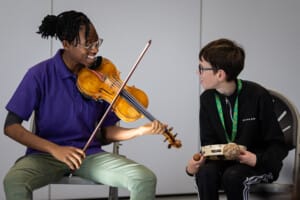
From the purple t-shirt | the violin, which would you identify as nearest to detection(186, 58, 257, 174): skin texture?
the violin

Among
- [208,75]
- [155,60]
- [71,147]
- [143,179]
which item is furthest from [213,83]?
[155,60]

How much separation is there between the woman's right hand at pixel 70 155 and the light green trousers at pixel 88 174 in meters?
0.11

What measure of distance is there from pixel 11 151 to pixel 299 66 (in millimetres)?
2051

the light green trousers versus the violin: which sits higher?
the violin

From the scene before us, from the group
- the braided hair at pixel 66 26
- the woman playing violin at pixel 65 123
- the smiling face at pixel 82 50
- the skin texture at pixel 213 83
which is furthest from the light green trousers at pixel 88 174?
the braided hair at pixel 66 26

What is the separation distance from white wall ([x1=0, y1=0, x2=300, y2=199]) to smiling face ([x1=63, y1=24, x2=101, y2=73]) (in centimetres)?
108

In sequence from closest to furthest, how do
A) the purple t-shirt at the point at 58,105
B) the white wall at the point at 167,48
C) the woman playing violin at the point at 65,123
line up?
the woman playing violin at the point at 65,123, the purple t-shirt at the point at 58,105, the white wall at the point at 167,48

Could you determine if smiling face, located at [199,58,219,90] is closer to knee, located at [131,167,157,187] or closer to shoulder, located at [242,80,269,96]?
shoulder, located at [242,80,269,96]

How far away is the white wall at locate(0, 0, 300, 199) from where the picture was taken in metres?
3.01

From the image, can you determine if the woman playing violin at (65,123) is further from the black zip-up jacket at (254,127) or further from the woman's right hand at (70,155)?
the black zip-up jacket at (254,127)

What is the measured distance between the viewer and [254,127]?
6.66 ft

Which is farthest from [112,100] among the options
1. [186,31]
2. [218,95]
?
[186,31]

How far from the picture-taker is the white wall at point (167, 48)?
9.87 ft

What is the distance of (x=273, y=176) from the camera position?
200 cm
